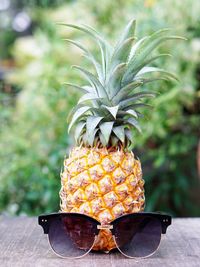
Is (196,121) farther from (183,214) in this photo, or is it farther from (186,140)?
(183,214)

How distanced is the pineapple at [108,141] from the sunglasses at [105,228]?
1.8 inches

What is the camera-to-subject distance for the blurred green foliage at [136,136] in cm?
378

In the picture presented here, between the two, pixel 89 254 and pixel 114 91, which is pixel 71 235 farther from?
pixel 114 91

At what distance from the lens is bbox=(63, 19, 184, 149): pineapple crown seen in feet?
5.64

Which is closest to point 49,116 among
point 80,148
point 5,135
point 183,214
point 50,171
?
point 5,135

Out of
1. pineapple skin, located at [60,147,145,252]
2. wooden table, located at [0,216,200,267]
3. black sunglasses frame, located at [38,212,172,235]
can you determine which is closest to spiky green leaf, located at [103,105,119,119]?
pineapple skin, located at [60,147,145,252]

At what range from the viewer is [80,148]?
178cm

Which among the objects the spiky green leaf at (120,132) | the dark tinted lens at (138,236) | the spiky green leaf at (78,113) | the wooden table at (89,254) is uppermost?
the spiky green leaf at (78,113)

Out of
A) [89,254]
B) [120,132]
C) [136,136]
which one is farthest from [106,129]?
[136,136]

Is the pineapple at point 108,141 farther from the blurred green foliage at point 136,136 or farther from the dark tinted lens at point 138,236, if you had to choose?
the blurred green foliage at point 136,136

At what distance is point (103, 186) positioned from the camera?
1.71 metres

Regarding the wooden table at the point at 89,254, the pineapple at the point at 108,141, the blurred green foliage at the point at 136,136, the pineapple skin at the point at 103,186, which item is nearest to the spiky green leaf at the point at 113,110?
the pineapple at the point at 108,141

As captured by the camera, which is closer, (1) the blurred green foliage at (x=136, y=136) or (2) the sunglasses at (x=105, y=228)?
(2) the sunglasses at (x=105, y=228)

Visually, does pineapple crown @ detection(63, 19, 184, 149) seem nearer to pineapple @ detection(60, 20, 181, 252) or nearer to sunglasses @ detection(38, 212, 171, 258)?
pineapple @ detection(60, 20, 181, 252)
